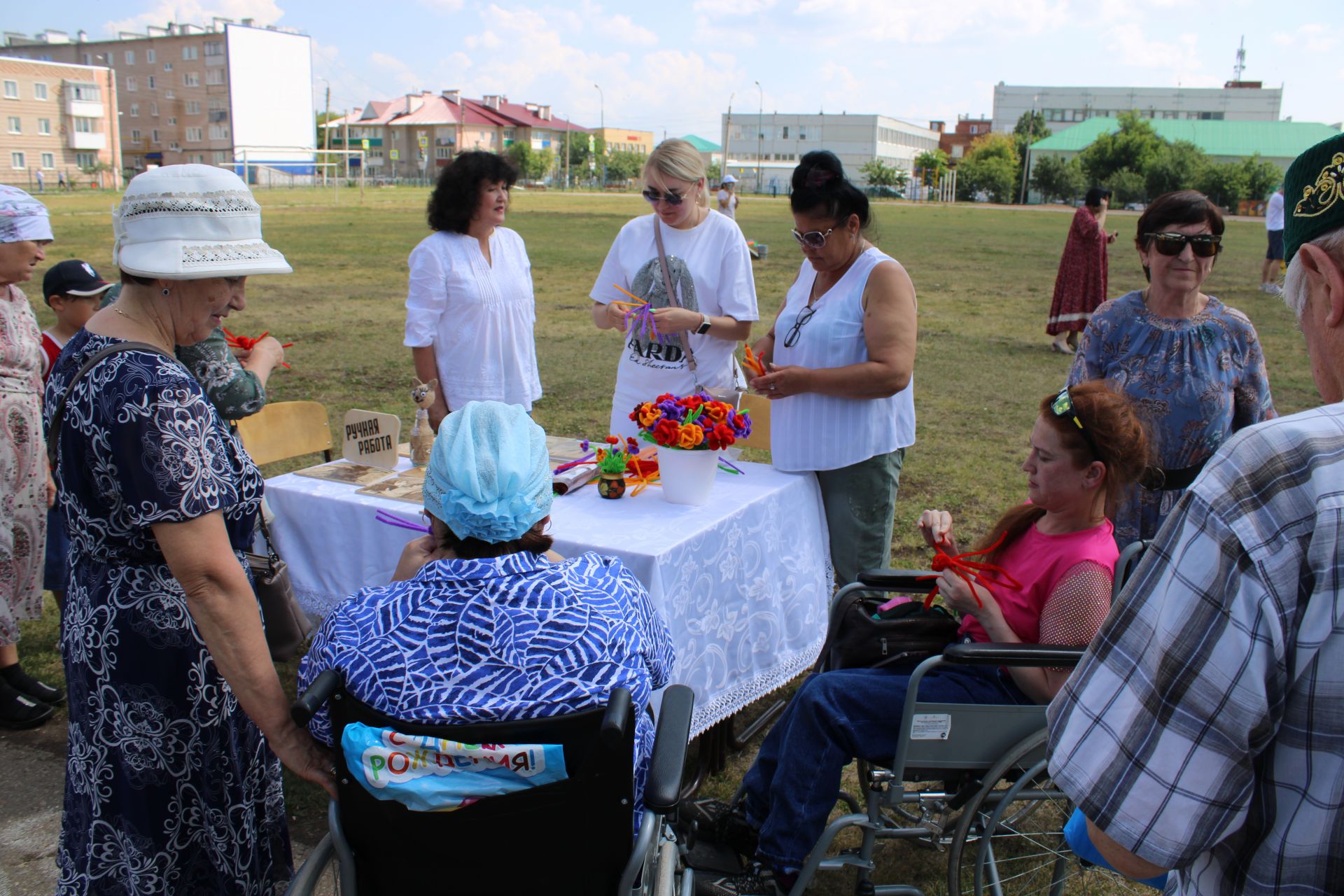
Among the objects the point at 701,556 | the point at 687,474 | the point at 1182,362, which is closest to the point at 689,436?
the point at 687,474

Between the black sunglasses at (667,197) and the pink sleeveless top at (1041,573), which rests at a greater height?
the black sunglasses at (667,197)

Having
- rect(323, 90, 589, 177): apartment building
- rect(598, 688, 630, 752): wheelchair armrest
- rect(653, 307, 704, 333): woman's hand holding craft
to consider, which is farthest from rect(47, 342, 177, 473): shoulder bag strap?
rect(323, 90, 589, 177): apartment building

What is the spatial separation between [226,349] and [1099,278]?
9.50 m

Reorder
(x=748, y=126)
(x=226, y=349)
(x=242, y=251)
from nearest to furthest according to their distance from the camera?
(x=242, y=251) < (x=226, y=349) < (x=748, y=126)

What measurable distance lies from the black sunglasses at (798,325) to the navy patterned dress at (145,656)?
1971 millimetres

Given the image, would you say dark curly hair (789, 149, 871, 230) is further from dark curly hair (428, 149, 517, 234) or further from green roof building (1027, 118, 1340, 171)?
green roof building (1027, 118, 1340, 171)

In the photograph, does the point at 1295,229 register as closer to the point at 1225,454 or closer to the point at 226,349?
the point at 1225,454

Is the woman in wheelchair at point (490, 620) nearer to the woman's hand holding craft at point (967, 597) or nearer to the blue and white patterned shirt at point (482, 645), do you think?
the blue and white patterned shirt at point (482, 645)

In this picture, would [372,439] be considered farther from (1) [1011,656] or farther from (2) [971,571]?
(1) [1011,656]

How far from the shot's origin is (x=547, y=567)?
5.40 feet

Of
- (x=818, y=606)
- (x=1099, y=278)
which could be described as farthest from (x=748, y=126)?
(x=818, y=606)

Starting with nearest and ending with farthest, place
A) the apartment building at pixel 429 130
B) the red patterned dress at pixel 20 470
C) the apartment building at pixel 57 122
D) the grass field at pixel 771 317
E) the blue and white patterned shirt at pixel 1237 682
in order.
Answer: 1. the blue and white patterned shirt at pixel 1237 682
2. the red patterned dress at pixel 20 470
3. the grass field at pixel 771 317
4. the apartment building at pixel 57 122
5. the apartment building at pixel 429 130

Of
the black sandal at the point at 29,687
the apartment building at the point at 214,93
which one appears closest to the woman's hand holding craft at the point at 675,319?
the black sandal at the point at 29,687

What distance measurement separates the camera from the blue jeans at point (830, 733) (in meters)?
2.30
